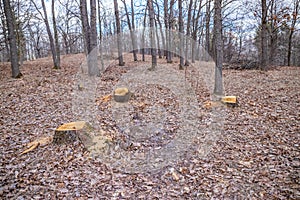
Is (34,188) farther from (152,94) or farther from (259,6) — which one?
(259,6)

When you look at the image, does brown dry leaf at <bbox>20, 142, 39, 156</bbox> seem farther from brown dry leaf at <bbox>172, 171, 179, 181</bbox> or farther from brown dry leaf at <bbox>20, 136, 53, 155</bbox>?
brown dry leaf at <bbox>172, 171, 179, 181</bbox>

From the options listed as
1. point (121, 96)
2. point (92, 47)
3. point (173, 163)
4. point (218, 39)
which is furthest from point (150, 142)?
point (92, 47)

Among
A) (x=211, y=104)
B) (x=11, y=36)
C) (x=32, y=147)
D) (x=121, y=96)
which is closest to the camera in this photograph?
(x=32, y=147)

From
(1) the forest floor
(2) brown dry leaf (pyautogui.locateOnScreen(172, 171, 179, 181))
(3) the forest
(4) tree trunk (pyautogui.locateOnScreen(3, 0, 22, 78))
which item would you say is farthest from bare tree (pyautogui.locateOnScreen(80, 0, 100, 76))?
(2) brown dry leaf (pyautogui.locateOnScreen(172, 171, 179, 181))

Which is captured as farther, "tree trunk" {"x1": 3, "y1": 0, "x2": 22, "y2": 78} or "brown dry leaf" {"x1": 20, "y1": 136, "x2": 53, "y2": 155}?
"tree trunk" {"x1": 3, "y1": 0, "x2": 22, "y2": 78}

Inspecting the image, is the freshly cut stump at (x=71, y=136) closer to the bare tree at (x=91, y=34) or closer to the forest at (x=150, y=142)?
the forest at (x=150, y=142)

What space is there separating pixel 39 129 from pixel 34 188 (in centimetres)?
248

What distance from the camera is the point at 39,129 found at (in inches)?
222

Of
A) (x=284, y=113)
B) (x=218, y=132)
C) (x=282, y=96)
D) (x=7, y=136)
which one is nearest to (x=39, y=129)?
(x=7, y=136)

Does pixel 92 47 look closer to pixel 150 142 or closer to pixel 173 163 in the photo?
pixel 150 142

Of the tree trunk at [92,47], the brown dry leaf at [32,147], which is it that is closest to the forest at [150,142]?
the brown dry leaf at [32,147]

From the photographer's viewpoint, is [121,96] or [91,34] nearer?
[121,96]

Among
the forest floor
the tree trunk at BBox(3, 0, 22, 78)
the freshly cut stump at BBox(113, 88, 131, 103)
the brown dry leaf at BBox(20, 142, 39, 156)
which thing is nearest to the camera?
the forest floor

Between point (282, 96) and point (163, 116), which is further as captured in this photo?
point (282, 96)
